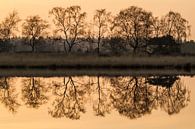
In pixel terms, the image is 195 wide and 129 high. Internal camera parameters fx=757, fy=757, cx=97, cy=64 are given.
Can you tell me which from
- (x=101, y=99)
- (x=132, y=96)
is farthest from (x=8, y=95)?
(x=132, y=96)

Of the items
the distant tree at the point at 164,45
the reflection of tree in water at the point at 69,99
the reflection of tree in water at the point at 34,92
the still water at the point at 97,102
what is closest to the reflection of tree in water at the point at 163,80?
the still water at the point at 97,102

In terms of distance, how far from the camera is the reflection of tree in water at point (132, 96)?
117ft

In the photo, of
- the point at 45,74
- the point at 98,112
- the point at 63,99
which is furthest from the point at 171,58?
the point at 98,112

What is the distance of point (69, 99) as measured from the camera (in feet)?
133

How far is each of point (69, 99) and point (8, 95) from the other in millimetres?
4046

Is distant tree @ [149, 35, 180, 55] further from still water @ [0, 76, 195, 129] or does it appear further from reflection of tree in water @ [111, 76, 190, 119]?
reflection of tree in water @ [111, 76, 190, 119]

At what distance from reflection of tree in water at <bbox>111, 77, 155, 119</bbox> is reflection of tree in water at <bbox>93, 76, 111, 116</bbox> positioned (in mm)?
411

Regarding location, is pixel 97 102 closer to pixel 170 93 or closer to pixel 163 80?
pixel 170 93

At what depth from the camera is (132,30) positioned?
104 m

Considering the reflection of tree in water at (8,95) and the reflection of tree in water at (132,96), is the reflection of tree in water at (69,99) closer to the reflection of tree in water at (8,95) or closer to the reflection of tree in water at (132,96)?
the reflection of tree in water at (132,96)

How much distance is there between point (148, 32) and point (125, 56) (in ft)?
103

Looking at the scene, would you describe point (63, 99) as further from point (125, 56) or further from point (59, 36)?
point (59, 36)

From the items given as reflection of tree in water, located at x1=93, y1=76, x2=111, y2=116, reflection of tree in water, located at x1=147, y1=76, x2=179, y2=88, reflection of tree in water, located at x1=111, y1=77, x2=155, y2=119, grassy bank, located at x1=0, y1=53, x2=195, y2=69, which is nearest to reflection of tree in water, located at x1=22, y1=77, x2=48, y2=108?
reflection of tree in water, located at x1=93, y1=76, x2=111, y2=116

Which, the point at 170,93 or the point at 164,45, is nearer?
the point at 170,93
